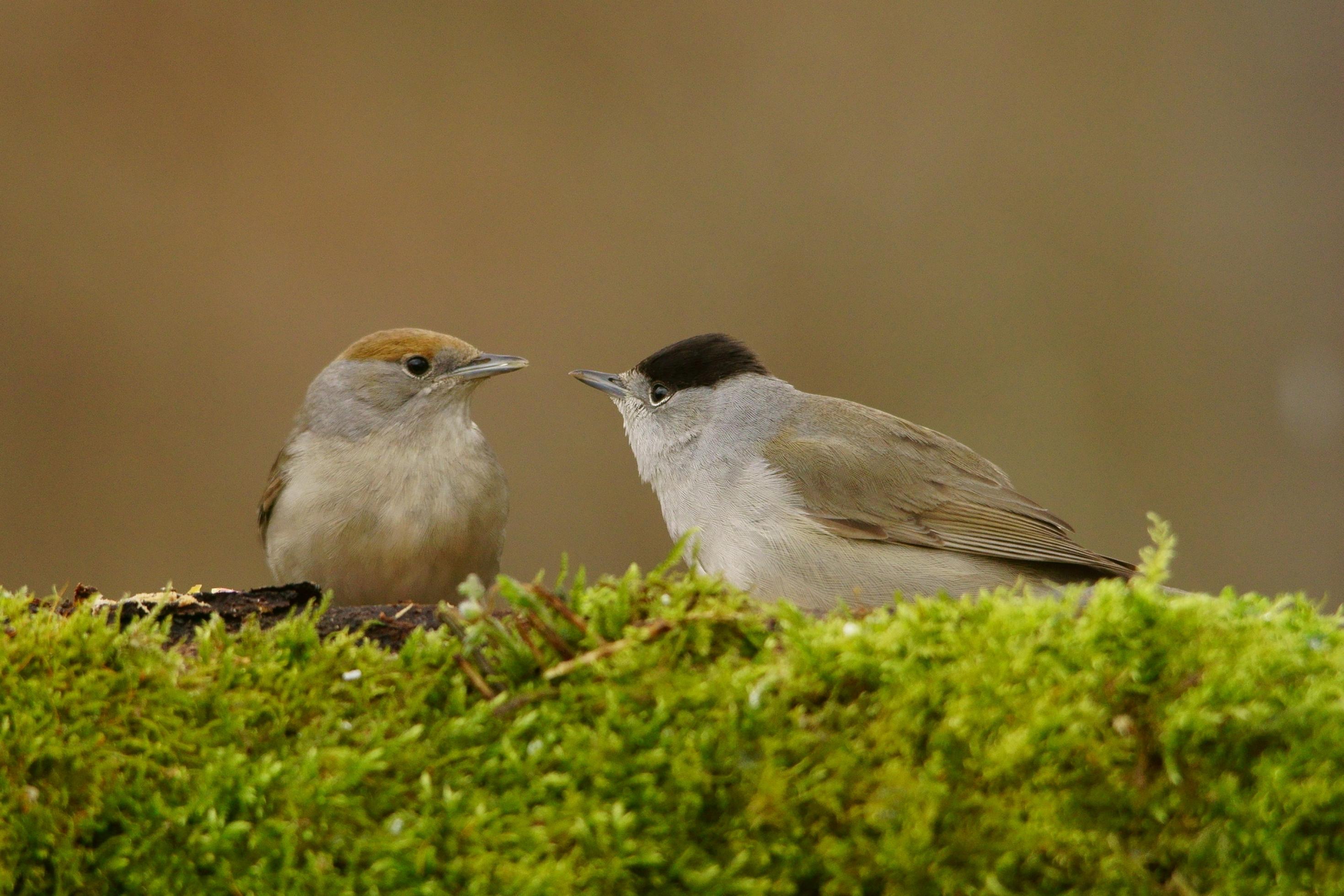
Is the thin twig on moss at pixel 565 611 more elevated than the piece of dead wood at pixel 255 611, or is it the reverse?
the thin twig on moss at pixel 565 611

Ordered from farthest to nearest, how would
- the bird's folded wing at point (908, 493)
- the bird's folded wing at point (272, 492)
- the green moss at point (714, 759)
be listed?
the bird's folded wing at point (272, 492)
the bird's folded wing at point (908, 493)
the green moss at point (714, 759)

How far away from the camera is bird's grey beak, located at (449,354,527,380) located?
490 cm

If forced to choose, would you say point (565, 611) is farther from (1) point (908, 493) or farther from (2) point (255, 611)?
(1) point (908, 493)

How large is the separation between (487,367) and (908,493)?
1.90 metres

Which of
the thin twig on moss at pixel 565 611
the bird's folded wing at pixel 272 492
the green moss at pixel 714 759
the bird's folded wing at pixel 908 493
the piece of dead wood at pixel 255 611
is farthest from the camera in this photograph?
the bird's folded wing at pixel 272 492

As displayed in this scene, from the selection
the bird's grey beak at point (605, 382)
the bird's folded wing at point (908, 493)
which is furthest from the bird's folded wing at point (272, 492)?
the bird's folded wing at point (908, 493)

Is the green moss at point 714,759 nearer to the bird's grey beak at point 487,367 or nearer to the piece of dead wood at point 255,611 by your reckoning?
the piece of dead wood at point 255,611

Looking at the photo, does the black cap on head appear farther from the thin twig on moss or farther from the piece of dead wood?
the thin twig on moss

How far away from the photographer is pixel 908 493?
4.23 m

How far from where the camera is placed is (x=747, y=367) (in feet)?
15.6

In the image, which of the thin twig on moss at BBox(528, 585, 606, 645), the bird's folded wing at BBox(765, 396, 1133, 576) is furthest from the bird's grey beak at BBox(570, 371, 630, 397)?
the thin twig on moss at BBox(528, 585, 606, 645)

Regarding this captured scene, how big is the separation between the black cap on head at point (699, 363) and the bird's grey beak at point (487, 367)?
1.90 ft

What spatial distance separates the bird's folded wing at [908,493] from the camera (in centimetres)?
402

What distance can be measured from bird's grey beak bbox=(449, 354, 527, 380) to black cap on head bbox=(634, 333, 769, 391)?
0.58m
